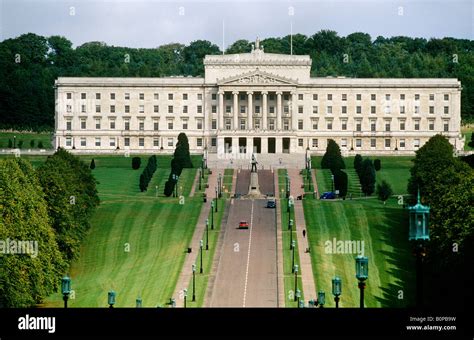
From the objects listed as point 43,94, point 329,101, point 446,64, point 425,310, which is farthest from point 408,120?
point 425,310

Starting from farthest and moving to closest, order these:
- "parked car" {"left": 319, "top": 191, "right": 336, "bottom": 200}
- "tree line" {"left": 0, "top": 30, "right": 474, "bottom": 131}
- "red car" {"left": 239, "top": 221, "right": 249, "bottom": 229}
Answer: "tree line" {"left": 0, "top": 30, "right": 474, "bottom": 131}
"parked car" {"left": 319, "top": 191, "right": 336, "bottom": 200}
"red car" {"left": 239, "top": 221, "right": 249, "bottom": 229}

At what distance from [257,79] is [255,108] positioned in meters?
3.48

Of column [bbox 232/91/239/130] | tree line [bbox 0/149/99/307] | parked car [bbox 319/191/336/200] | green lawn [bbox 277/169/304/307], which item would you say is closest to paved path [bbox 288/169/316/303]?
green lawn [bbox 277/169/304/307]

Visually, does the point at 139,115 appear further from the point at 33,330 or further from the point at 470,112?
the point at 33,330

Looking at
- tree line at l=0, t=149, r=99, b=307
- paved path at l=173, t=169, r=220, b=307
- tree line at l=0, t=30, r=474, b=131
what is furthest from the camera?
tree line at l=0, t=30, r=474, b=131

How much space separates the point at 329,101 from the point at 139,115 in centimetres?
2196

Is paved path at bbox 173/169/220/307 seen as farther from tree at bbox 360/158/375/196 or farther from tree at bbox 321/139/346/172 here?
tree at bbox 321/139/346/172

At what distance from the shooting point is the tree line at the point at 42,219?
61312 millimetres

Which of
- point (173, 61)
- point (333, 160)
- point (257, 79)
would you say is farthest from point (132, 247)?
point (173, 61)

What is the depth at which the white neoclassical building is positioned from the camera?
154 m

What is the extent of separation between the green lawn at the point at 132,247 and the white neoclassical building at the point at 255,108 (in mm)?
39391

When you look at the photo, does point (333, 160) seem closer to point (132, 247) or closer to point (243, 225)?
point (243, 225)

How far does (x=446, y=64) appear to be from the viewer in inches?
7072

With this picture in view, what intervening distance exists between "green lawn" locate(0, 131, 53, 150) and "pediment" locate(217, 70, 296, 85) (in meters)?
21.9
